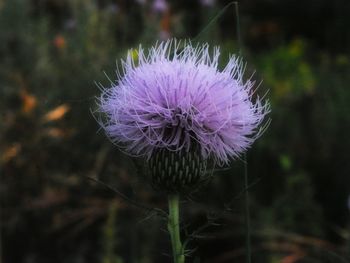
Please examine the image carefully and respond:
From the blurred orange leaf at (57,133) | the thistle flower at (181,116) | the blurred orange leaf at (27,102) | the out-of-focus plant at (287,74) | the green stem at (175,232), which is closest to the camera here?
the green stem at (175,232)

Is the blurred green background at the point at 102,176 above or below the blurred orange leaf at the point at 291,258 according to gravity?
above

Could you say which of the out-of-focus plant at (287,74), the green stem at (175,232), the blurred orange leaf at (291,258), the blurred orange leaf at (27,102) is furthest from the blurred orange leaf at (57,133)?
the green stem at (175,232)

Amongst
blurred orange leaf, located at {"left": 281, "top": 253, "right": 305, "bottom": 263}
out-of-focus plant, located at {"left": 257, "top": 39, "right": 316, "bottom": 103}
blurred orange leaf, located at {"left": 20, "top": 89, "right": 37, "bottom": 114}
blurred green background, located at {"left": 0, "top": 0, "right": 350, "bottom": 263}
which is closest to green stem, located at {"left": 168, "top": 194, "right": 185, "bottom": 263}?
blurred orange leaf, located at {"left": 281, "top": 253, "right": 305, "bottom": 263}

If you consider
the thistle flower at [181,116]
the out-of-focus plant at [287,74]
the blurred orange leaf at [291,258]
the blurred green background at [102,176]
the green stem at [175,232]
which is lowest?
the green stem at [175,232]

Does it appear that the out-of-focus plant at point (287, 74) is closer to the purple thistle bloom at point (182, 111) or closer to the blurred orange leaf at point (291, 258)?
the blurred orange leaf at point (291, 258)

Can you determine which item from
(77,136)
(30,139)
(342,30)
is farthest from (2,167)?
(342,30)

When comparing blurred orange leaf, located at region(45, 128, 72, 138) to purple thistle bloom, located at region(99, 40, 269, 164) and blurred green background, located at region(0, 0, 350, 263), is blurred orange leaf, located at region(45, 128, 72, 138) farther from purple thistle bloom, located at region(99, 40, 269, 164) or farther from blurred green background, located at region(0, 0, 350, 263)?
purple thistle bloom, located at region(99, 40, 269, 164)

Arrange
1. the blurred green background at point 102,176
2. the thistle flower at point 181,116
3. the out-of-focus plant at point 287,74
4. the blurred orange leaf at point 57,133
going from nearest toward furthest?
1. the thistle flower at point 181,116
2. the blurred green background at point 102,176
3. the blurred orange leaf at point 57,133
4. the out-of-focus plant at point 287,74

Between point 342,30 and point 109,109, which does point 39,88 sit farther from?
point 342,30
